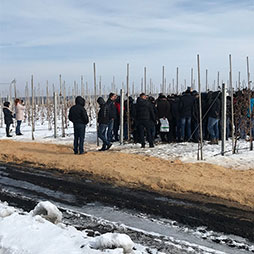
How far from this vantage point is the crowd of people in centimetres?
1057

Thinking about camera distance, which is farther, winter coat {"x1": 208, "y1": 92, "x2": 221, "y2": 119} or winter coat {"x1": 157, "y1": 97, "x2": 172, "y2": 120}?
winter coat {"x1": 157, "y1": 97, "x2": 172, "y2": 120}

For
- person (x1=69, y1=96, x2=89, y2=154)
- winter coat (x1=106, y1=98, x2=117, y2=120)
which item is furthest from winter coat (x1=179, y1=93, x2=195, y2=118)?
person (x1=69, y1=96, x2=89, y2=154)

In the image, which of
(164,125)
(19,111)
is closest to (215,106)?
(164,125)

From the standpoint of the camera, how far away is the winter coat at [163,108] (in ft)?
40.1

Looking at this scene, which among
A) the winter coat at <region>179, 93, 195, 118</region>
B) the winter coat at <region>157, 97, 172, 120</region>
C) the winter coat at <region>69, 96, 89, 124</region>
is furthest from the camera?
the winter coat at <region>157, 97, 172, 120</region>

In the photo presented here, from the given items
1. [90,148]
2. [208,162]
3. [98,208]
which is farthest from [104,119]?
[98,208]

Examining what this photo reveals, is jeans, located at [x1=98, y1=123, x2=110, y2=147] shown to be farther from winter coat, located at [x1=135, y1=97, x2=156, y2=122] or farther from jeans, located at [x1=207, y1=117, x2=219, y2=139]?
jeans, located at [x1=207, y1=117, x2=219, y2=139]

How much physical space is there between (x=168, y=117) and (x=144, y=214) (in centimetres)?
749

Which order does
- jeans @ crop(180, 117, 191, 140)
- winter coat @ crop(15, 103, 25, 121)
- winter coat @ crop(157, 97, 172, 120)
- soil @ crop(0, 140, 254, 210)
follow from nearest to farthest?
soil @ crop(0, 140, 254, 210) < jeans @ crop(180, 117, 191, 140) < winter coat @ crop(157, 97, 172, 120) < winter coat @ crop(15, 103, 25, 121)

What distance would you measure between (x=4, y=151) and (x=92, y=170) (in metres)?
4.59

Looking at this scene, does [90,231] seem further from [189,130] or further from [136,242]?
[189,130]

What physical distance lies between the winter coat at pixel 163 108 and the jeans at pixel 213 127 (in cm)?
150

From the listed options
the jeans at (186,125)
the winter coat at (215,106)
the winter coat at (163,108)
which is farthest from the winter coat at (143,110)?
the winter coat at (215,106)

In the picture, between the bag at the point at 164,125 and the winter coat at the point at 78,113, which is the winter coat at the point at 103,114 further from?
the bag at the point at 164,125
